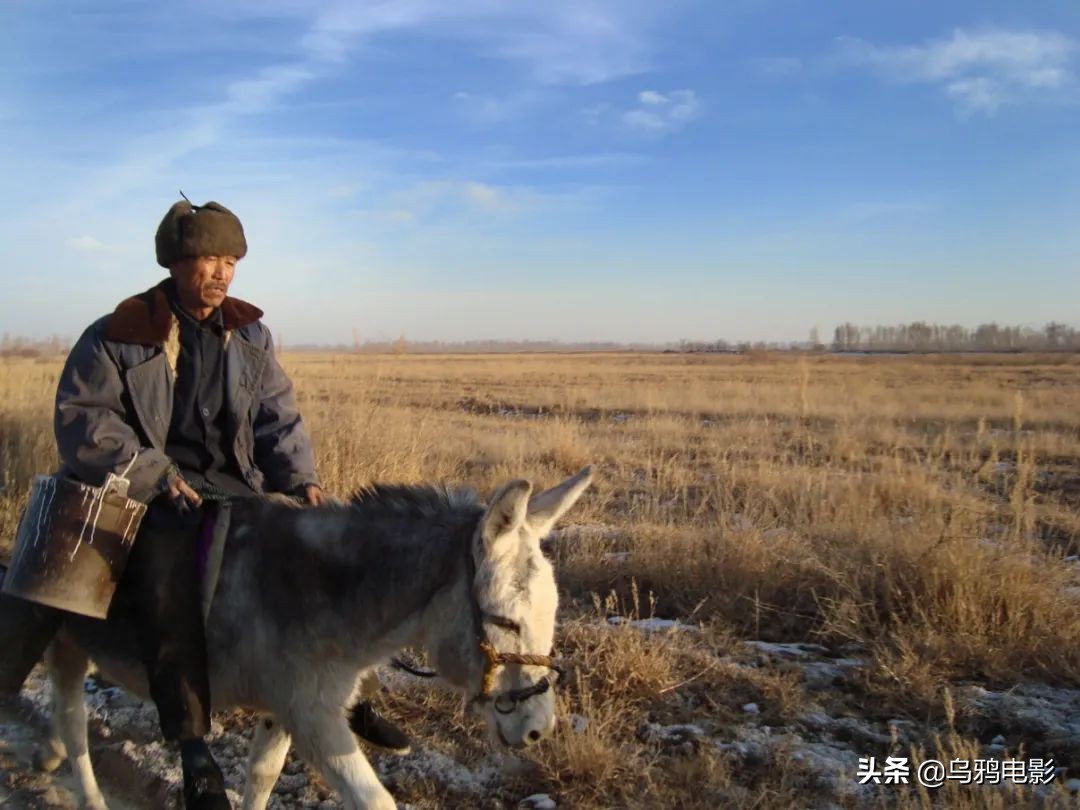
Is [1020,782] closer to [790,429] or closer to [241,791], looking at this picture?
[241,791]

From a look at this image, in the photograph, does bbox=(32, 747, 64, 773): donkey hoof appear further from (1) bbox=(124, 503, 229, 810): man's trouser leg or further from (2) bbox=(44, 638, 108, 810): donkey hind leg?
(1) bbox=(124, 503, 229, 810): man's trouser leg

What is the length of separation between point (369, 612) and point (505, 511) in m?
0.68

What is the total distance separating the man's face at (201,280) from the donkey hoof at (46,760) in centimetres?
234

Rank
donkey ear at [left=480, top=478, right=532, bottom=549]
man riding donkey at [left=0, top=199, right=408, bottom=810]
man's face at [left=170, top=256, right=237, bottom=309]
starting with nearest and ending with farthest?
donkey ear at [left=480, top=478, right=532, bottom=549] → man riding donkey at [left=0, top=199, right=408, bottom=810] → man's face at [left=170, top=256, right=237, bottom=309]

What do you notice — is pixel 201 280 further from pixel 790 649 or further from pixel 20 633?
pixel 790 649

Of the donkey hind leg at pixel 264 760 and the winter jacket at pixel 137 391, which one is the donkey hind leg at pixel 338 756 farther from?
the winter jacket at pixel 137 391

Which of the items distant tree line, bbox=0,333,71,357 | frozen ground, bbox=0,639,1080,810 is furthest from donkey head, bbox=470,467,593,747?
distant tree line, bbox=0,333,71,357

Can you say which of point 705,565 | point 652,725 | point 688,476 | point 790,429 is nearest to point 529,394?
point 790,429

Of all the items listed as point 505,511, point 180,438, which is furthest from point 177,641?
point 505,511

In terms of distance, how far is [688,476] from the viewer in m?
9.97

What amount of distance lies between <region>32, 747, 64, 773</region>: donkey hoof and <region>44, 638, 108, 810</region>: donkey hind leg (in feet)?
1.00

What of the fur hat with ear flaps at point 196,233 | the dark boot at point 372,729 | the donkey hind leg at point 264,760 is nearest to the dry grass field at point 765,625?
the dark boot at point 372,729

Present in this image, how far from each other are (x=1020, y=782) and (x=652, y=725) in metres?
1.66

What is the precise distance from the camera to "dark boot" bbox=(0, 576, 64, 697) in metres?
2.97
